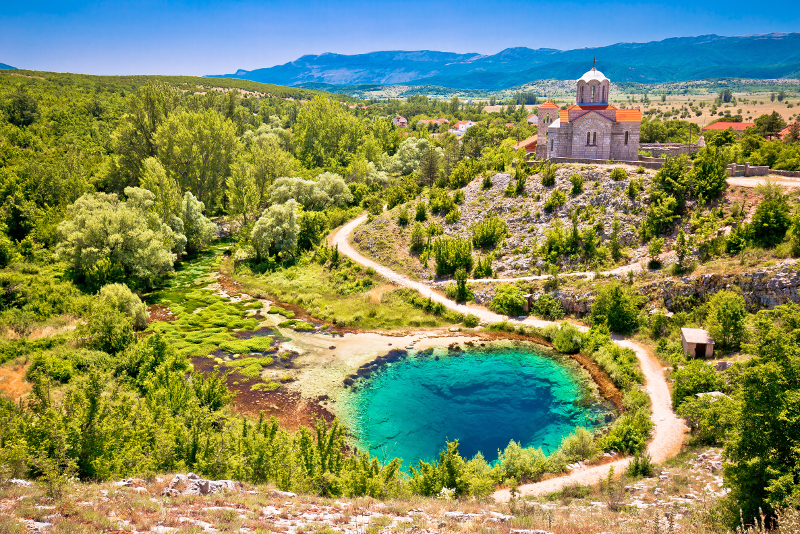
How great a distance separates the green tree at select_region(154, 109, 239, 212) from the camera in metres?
56.5

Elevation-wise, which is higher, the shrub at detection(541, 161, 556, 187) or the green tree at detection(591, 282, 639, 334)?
the shrub at detection(541, 161, 556, 187)

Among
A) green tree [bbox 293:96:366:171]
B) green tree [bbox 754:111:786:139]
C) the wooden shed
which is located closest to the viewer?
the wooden shed

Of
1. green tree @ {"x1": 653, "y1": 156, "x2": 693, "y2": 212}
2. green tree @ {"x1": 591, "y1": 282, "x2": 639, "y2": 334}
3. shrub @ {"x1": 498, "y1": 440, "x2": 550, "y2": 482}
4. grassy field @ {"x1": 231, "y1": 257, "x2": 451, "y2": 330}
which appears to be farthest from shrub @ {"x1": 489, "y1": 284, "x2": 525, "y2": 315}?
shrub @ {"x1": 498, "y1": 440, "x2": 550, "y2": 482}

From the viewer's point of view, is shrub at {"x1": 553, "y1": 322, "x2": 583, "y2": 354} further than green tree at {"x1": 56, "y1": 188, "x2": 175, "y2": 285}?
No

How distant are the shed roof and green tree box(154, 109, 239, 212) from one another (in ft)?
168

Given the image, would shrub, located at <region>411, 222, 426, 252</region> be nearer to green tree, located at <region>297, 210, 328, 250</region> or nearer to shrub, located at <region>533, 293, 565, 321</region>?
green tree, located at <region>297, 210, 328, 250</region>

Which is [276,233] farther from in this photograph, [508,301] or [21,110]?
[21,110]

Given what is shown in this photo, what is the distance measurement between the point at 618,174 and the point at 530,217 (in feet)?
26.7

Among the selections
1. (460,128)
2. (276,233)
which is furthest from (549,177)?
(460,128)

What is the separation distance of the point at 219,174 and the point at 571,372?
49477mm

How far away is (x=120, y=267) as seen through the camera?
37.7 meters

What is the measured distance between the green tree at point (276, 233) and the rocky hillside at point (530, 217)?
648 cm

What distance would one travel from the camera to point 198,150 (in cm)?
5694

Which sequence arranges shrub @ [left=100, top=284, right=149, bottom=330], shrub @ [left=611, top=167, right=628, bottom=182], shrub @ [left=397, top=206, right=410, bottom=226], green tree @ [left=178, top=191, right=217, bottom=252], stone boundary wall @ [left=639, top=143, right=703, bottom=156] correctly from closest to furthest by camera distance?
shrub @ [left=100, top=284, right=149, bottom=330]
shrub @ [left=611, top=167, right=628, bottom=182]
stone boundary wall @ [left=639, top=143, right=703, bottom=156]
shrub @ [left=397, top=206, right=410, bottom=226]
green tree @ [left=178, top=191, right=217, bottom=252]
